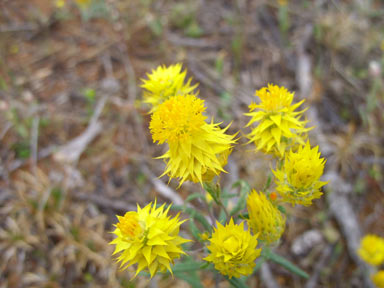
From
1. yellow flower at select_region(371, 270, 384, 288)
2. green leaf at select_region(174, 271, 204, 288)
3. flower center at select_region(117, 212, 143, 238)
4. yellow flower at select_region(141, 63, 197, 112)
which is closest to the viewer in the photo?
flower center at select_region(117, 212, 143, 238)

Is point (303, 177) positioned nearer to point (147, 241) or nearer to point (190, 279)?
point (147, 241)

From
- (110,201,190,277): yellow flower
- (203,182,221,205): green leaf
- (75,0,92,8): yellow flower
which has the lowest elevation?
(110,201,190,277): yellow flower

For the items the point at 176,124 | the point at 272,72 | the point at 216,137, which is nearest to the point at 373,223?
the point at 272,72

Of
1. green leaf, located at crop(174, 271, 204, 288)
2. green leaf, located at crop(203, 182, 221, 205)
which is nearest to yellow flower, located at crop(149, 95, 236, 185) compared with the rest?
green leaf, located at crop(203, 182, 221, 205)

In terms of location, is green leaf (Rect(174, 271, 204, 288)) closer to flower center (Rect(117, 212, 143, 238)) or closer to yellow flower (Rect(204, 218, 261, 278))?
yellow flower (Rect(204, 218, 261, 278))

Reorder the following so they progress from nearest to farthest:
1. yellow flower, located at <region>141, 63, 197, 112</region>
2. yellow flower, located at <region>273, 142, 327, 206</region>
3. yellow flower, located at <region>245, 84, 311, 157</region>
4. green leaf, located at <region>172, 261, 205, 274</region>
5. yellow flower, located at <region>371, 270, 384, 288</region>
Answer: yellow flower, located at <region>273, 142, 327, 206</region>, yellow flower, located at <region>245, 84, 311, 157</region>, green leaf, located at <region>172, 261, 205, 274</region>, yellow flower, located at <region>141, 63, 197, 112</region>, yellow flower, located at <region>371, 270, 384, 288</region>
